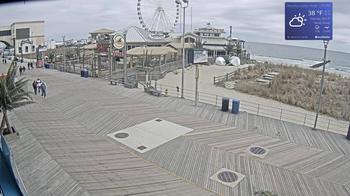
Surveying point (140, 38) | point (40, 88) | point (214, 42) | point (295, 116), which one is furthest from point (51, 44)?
point (295, 116)

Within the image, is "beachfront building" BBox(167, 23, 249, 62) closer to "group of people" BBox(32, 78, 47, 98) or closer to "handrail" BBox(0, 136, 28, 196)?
"group of people" BBox(32, 78, 47, 98)

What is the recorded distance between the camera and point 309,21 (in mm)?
11945

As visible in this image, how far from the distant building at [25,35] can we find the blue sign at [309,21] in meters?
69.8

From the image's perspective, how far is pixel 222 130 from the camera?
38.4 ft

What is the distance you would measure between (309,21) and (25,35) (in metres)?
75.9

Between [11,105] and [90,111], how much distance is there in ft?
13.1

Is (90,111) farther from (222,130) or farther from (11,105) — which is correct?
(222,130)

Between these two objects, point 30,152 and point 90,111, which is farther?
point 90,111

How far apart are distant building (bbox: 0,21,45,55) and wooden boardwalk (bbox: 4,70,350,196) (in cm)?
6397

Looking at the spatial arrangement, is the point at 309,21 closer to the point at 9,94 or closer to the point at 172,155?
the point at 172,155

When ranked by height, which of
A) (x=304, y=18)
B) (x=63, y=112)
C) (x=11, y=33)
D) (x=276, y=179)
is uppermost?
(x=11, y=33)

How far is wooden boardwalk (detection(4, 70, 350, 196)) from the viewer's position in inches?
298

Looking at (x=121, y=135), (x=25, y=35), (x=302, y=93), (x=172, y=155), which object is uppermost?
(x=25, y=35)

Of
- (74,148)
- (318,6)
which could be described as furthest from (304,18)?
(74,148)
